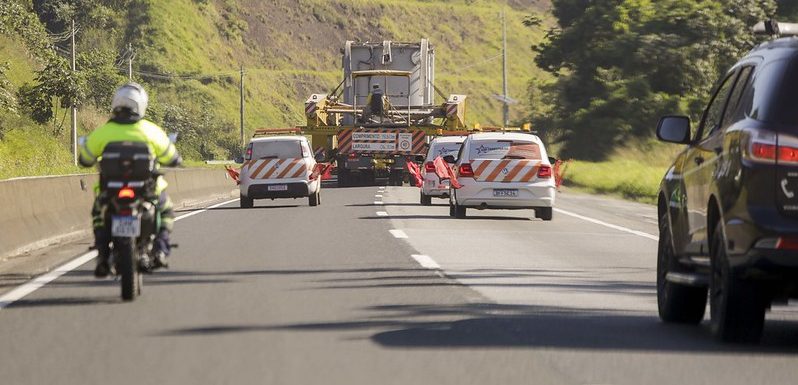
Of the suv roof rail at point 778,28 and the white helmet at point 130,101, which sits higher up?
the suv roof rail at point 778,28

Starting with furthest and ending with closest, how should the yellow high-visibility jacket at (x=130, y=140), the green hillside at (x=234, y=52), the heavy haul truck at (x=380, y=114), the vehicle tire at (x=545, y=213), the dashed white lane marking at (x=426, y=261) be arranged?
1. the green hillside at (x=234, y=52)
2. the heavy haul truck at (x=380, y=114)
3. the vehicle tire at (x=545, y=213)
4. the dashed white lane marking at (x=426, y=261)
5. the yellow high-visibility jacket at (x=130, y=140)

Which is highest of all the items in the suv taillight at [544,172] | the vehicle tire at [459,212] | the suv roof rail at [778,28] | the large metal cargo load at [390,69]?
the large metal cargo load at [390,69]

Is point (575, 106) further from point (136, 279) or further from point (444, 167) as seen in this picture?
point (136, 279)

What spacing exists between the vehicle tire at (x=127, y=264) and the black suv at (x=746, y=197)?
4209mm

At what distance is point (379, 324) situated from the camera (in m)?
10.9

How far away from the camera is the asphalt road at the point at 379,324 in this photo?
8711 millimetres

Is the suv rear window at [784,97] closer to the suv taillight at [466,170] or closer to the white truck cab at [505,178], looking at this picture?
the white truck cab at [505,178]

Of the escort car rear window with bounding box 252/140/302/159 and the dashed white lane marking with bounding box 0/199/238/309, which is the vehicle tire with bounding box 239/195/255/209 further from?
the dashed white lane marking with bounding box 0/199/238/309

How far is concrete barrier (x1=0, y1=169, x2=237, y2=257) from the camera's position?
→ 60.6 ft

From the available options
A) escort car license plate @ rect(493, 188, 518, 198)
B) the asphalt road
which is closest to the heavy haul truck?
escort car license plate @ rect(493, 188, 518, 198)

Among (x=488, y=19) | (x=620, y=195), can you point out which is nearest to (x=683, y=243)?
(x=620, y=195)

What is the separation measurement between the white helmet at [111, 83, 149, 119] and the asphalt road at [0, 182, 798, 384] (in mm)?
1535

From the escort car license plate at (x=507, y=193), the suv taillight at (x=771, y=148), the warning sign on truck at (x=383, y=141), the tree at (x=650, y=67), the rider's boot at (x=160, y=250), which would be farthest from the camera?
the tree at (x=650, y=67)

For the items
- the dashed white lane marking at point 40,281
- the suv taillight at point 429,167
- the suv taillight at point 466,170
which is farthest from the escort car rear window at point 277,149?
the dashed white lane marking at point 40,281
